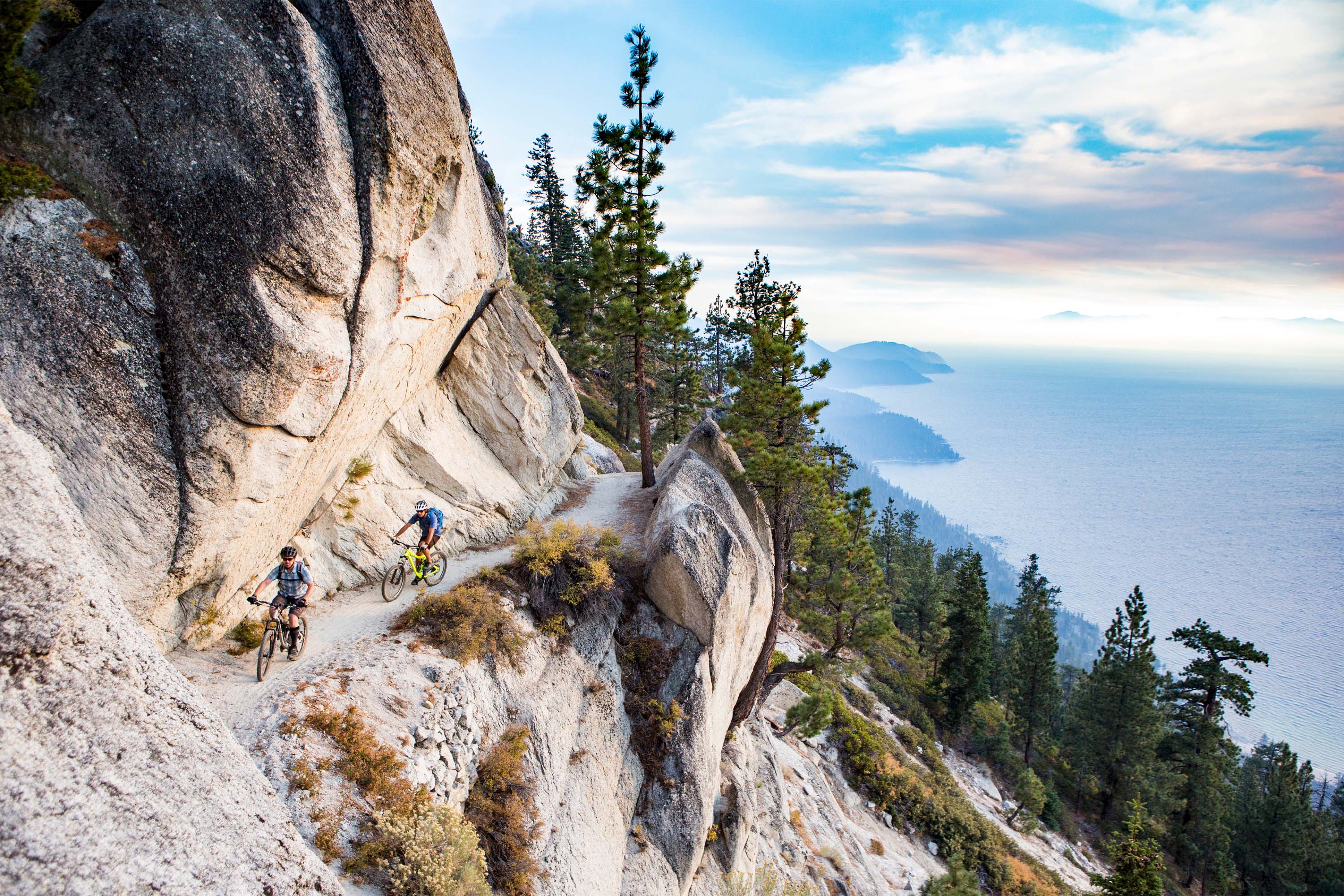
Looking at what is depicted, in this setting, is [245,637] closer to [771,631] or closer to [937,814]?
[771,631]

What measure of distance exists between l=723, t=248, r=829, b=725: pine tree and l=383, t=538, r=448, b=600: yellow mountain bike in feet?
33.7

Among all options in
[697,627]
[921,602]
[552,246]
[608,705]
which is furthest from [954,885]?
[552,246]

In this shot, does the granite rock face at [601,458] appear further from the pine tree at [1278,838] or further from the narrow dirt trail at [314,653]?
the pine tree at [1278,838]

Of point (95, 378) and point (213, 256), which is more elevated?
point (213, 256)

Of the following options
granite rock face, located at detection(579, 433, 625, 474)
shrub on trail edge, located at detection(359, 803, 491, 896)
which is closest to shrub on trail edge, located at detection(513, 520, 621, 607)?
shrub on trail edge, located at detection(359, 803, 491, 896)

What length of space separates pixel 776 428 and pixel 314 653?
48.5 ft

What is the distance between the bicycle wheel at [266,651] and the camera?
9.37 meters

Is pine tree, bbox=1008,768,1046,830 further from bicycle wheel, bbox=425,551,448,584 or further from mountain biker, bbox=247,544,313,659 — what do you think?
mountain biker, bbox=247,544,313,659

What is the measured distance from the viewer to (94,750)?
4.34 meters

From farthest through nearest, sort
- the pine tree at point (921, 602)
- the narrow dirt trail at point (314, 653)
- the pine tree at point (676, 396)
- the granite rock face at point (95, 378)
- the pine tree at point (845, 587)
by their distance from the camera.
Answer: the pine tree at point (921, 602), the pine tree at point (676, 396), the pine tree at point (845, 587), the narrow dirt trail at point (314, 653), the granite rock face at point (95, 378)

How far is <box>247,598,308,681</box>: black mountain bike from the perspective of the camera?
9.45m

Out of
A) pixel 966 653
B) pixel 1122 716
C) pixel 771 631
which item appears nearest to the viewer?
pixel 771 631

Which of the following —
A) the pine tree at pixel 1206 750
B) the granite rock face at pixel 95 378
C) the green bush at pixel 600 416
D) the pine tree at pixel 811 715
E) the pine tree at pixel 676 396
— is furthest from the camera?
the green bush at pixel 600 416

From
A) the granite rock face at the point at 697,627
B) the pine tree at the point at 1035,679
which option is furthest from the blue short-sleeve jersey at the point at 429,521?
the pine tree at the point at 1035,679
